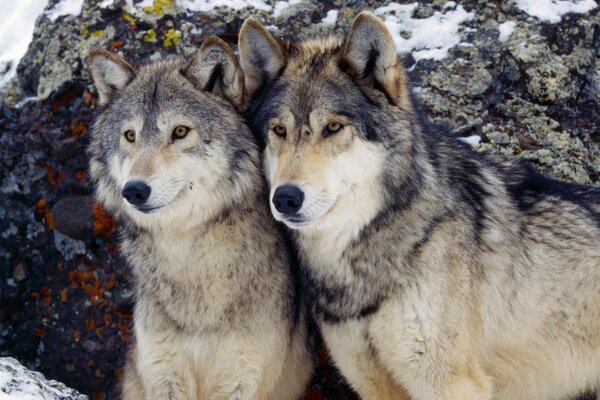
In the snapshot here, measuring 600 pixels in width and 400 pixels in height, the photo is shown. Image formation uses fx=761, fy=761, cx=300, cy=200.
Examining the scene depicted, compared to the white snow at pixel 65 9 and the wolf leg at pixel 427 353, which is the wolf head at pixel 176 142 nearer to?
the wolf leg at pixel 427 353

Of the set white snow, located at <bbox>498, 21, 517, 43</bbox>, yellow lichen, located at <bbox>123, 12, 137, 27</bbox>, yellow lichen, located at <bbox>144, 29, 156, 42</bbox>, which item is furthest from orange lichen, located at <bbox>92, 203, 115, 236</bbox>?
white snow, located at <bbox>498, 21, 517, 43</bbox>

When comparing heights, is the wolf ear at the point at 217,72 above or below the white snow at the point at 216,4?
above

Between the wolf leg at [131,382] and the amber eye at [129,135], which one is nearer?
the amber eye at [129,135]

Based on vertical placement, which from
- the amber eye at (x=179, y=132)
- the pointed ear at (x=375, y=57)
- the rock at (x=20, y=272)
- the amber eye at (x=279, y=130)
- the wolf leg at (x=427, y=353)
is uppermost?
the pointed ear at (x=375, y=57)

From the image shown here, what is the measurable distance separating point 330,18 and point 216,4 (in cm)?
115

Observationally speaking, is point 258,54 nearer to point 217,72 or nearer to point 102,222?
point 217,72

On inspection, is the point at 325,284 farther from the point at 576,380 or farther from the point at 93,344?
the point at 93,344

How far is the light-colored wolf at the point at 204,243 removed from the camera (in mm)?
5258

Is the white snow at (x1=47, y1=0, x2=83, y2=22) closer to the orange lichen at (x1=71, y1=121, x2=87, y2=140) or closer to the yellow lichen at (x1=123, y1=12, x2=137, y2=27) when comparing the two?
the yellow lichen at (x1=123, y1=12, x2=137, y2=27)

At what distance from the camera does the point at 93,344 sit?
289 inches

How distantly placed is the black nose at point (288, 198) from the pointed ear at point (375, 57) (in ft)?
3.33

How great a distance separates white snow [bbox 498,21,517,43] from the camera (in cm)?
742

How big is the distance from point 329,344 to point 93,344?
3.00 metres

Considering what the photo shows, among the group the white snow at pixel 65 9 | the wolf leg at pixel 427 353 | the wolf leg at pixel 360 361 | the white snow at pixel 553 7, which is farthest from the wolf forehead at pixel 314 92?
the white snow at pixel 65 9
